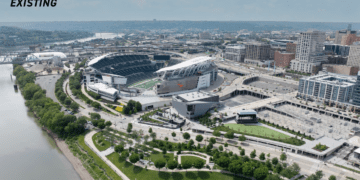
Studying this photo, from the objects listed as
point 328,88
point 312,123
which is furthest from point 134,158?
point 328,88

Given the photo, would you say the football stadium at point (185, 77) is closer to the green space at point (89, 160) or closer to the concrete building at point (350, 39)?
the green space at point (89, 160)

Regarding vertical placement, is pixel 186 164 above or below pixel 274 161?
below

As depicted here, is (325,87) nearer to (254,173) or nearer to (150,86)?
(254,173)

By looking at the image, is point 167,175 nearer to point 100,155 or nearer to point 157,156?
point 157,156

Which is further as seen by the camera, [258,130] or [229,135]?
[258,130]

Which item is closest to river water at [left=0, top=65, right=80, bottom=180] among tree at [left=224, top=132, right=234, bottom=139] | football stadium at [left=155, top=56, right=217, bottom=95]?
tree at [left=224, top=132, right=234, bottom=139]
